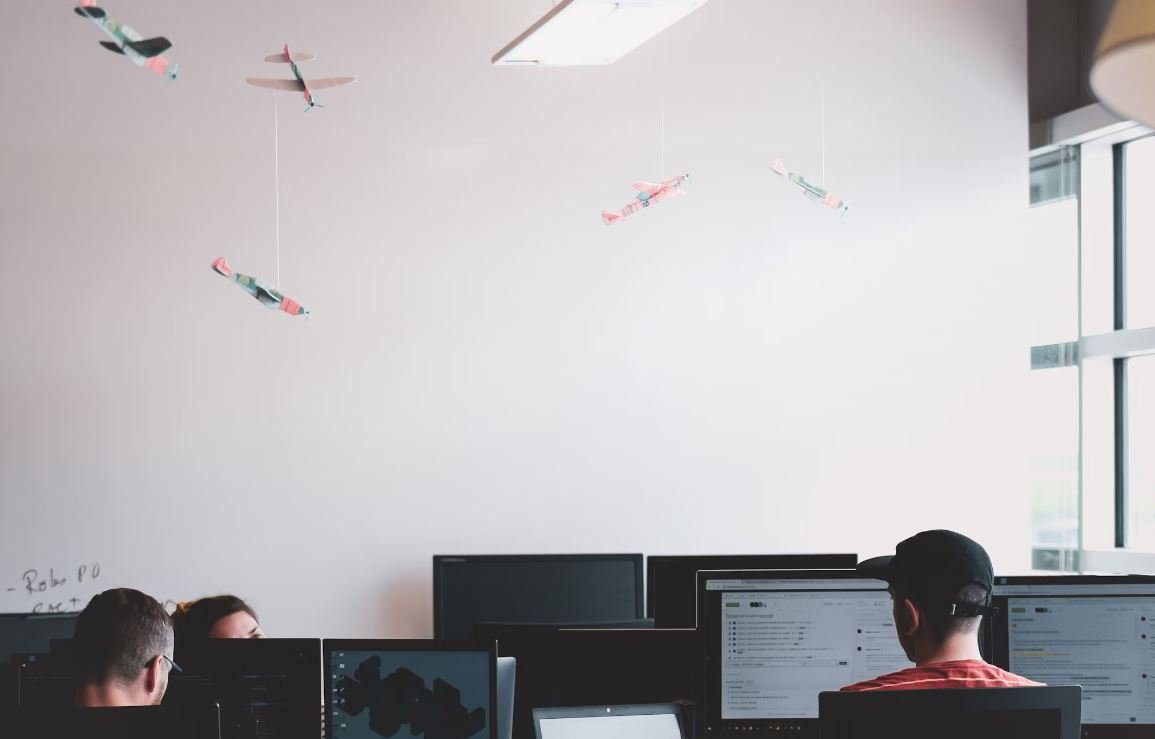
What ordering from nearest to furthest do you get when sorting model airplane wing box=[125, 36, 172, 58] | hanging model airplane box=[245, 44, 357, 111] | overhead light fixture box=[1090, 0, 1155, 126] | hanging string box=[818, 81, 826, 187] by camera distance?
overhead light fixture box=[1090, 0, 1155, 126]
model airplane wing box=[125, 36, 172, 58]
hanging model airplane box=[245, 44, 357, 111]
hanging string box=[818, 81, 826, 187]

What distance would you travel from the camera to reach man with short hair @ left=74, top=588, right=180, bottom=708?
2496mm

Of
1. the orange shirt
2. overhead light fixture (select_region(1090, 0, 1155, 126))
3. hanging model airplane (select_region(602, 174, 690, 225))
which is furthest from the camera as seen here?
hanging model airplane (select_region(602, 174, 690, 225))

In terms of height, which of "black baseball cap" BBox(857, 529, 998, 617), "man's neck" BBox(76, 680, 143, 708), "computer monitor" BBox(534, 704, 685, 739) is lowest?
"computer monitor" BBox(534, 704, 685, 739)

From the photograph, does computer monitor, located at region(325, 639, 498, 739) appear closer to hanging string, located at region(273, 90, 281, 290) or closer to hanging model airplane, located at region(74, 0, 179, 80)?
hanging model airplane, located at region(74, 0, 179, 80)

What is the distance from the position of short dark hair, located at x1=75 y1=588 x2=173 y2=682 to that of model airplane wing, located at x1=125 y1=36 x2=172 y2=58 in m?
1.08

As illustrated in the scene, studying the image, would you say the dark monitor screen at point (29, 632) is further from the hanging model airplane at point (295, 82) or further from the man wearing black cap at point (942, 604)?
the man wearing black cap at point (942, 604)

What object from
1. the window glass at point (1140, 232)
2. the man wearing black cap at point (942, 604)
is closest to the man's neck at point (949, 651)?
the man wearing black cap at point (942, 604)

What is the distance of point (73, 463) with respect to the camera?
4797mm

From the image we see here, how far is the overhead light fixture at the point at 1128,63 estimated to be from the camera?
90 cm

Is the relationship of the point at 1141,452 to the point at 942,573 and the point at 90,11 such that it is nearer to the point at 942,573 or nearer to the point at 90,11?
the point at 942,573

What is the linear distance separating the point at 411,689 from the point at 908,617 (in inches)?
37.8

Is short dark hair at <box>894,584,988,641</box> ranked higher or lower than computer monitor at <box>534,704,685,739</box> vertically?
higher

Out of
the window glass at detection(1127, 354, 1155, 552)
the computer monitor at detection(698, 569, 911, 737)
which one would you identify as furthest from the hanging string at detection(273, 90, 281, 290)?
the window glass at detection(1127, 354, 1155, 552)

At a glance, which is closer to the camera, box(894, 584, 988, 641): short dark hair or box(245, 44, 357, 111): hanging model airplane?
box(894, 584, 988, 641): short dark hair
